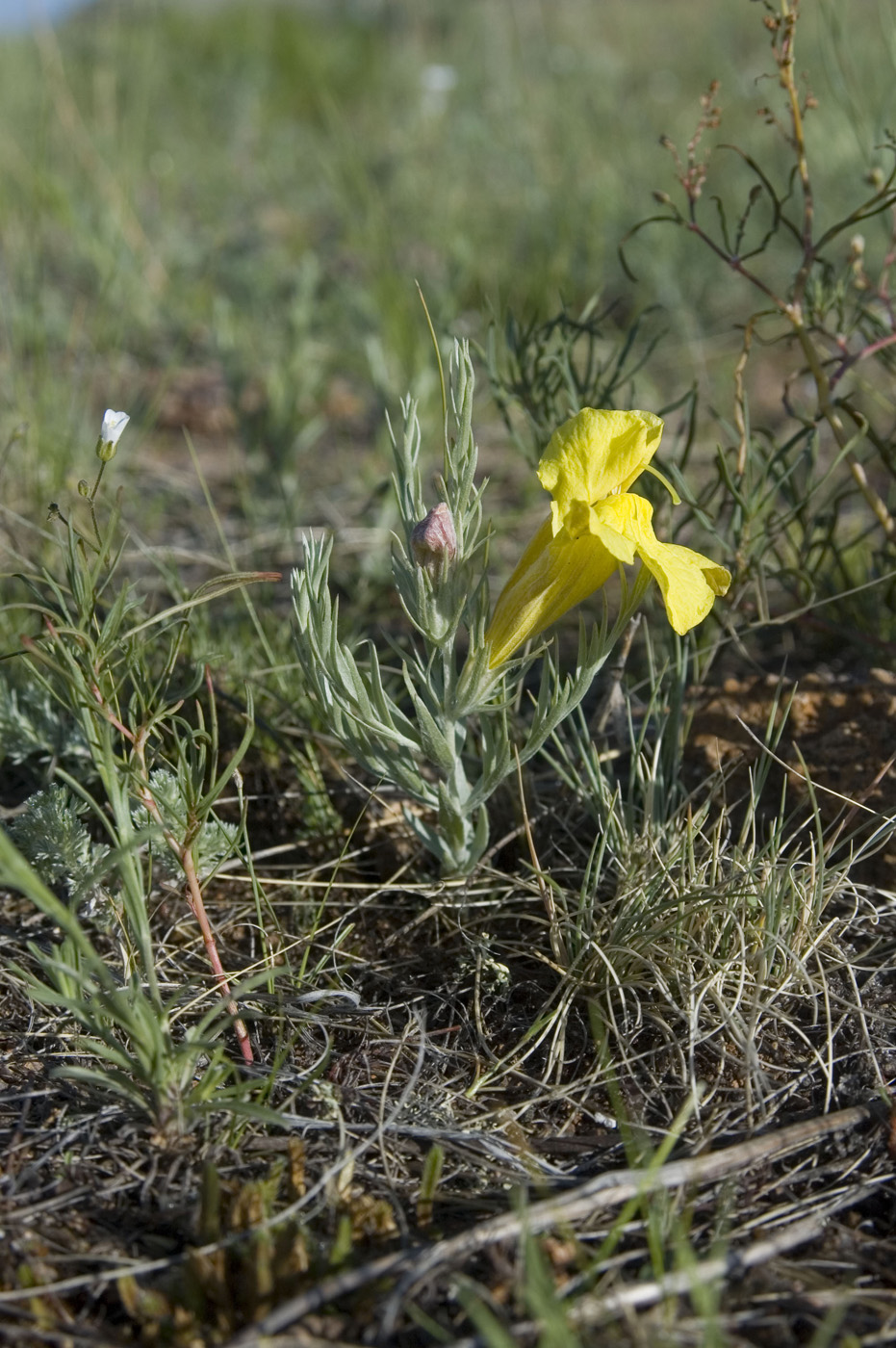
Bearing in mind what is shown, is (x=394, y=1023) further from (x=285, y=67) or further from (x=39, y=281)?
(x=285, y=67)

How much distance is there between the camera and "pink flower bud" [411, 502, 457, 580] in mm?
1483

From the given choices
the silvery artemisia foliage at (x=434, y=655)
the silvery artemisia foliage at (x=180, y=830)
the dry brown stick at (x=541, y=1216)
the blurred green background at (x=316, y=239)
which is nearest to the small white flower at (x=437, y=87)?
the blurred green background at (x=316, y=239)

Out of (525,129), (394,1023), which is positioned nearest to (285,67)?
(525,129)

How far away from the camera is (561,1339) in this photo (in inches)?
39.8

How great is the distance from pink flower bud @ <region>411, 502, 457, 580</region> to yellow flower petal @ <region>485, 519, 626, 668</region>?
0.36 ft

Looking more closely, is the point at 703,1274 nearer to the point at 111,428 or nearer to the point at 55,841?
the point at 55,841

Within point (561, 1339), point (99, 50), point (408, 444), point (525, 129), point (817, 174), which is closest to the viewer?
point (561, 1339)

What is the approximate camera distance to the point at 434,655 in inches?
63.7

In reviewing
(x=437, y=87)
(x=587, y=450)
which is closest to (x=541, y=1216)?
(x=587, y=450)

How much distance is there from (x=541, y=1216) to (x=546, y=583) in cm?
82

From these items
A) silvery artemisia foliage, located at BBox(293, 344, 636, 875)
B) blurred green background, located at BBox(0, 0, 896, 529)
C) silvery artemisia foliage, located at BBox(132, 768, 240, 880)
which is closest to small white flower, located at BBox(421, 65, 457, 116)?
blurred green background, located at BBox(0, 0, 896, 529)

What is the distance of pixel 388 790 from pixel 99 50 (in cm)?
598

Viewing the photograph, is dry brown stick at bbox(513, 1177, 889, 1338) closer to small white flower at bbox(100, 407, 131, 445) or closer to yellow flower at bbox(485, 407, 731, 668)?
yellow flower at bbox(485, 407, 731, 668)

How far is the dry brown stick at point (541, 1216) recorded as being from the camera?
3.83ft
